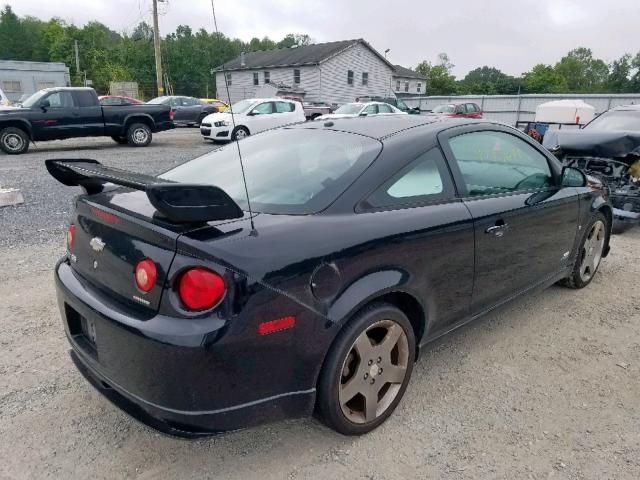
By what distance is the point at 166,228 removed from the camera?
198cm

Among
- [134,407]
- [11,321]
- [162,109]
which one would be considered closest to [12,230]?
[11,321]

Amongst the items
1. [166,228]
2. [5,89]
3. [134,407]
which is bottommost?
[134,407]

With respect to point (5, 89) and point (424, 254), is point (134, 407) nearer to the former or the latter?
point (424, 254)

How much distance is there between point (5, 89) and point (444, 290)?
122 ft

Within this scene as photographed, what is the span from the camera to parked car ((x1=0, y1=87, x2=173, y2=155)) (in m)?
12.5

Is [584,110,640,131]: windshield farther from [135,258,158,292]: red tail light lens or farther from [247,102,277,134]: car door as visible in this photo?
[247,102,277,134]: car door

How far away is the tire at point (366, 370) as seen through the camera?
7.29 ft

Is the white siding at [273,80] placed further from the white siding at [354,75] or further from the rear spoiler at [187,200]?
the rear spoiler at [187,200]

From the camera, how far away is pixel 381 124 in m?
2.95

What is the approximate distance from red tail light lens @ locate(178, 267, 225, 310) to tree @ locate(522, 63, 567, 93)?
79.5m

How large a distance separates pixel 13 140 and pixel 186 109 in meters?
9.90

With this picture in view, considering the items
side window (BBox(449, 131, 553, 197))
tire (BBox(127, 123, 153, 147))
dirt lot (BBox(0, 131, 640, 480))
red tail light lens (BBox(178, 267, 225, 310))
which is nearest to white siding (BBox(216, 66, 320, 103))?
tire (BBox(127, 123, 153, 147))

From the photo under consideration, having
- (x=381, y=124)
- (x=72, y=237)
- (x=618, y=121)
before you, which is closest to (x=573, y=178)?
(x=381, y=124)

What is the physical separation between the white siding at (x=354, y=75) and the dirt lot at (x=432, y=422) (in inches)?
1557
